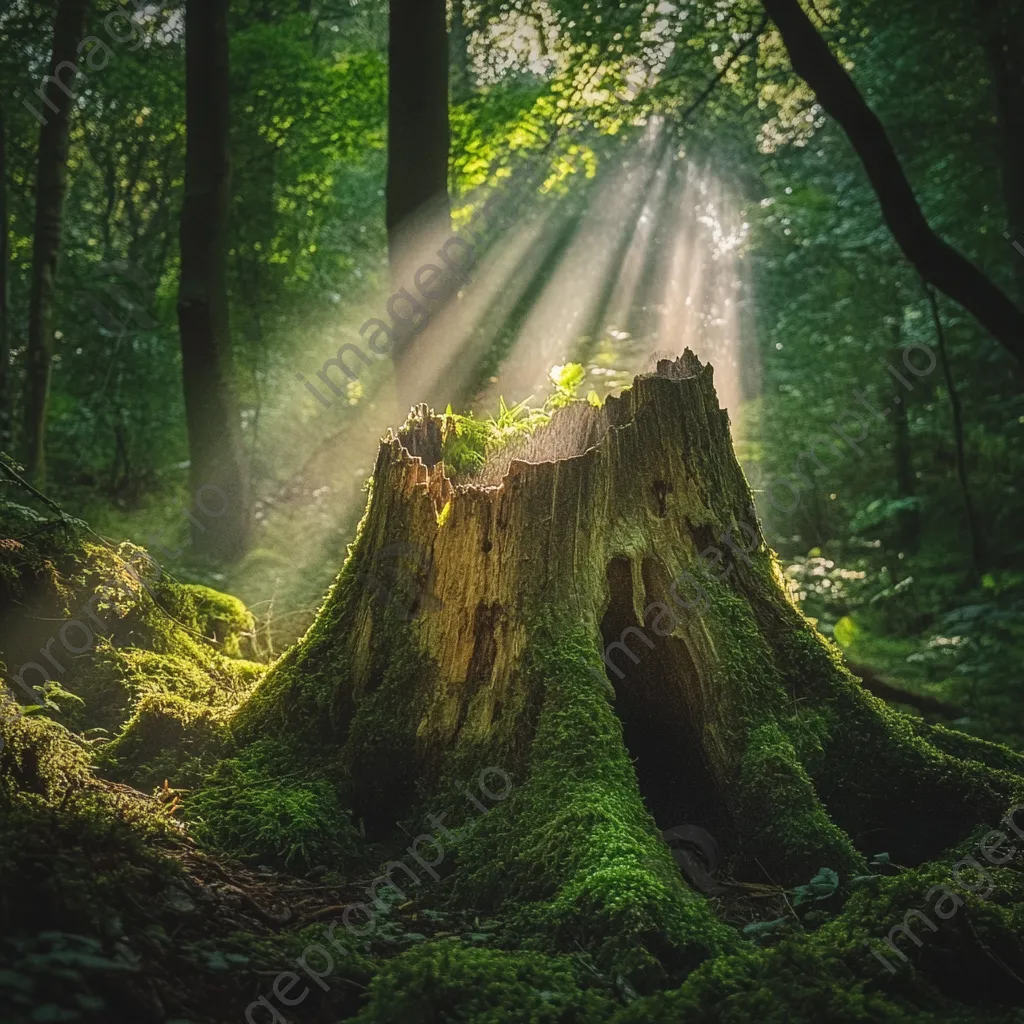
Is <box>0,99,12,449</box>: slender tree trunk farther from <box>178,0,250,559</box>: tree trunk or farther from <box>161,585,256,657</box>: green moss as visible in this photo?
<box>161,585,256,657</box>: green moss

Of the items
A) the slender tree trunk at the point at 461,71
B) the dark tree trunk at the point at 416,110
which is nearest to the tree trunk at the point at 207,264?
the slender tree trunk at the point at 461,71

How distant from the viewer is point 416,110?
774cm

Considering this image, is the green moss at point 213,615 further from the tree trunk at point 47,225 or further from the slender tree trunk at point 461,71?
the slender tree trunk at point 461,71

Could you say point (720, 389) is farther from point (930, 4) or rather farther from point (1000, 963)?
point (1000, 963)

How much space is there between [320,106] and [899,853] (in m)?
14.2

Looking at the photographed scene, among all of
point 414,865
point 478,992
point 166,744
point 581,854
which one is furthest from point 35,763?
point 581,854

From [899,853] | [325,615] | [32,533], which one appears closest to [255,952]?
[325,615]

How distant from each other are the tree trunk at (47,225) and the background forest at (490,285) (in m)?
0.04

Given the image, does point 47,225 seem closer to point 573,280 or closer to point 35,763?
point 35,763

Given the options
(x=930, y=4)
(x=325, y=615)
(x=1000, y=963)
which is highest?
(x=930, y=4)

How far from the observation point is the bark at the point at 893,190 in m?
5.62

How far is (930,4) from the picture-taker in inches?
401

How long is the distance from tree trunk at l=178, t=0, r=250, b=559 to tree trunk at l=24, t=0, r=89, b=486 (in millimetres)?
1317

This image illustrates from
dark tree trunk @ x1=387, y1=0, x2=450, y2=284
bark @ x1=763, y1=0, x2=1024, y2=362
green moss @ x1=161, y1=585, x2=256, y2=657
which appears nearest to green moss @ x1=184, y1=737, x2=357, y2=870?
green moss @ x1=161, y1=585, x2=256, y2=657
